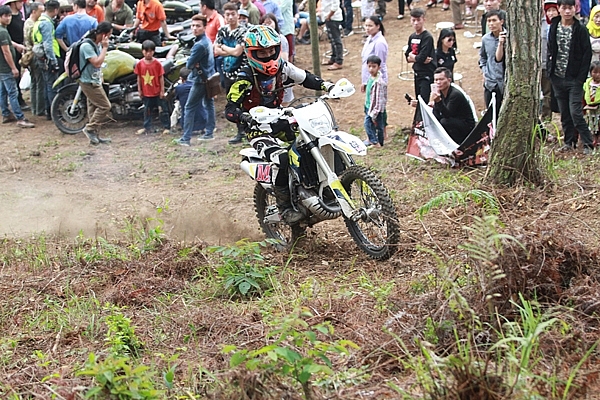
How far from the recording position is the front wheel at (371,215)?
6129 mm

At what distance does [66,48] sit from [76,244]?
657cm

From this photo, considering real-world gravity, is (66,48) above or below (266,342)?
above

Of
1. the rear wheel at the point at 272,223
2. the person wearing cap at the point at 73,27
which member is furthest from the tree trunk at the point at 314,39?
the rear wheel at the point at 272,223

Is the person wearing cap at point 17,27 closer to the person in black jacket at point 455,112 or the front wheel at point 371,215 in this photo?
the person in black jacket at point 455,112

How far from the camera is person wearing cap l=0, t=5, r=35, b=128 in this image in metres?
12.8

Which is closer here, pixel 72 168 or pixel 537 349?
pixel 537 349

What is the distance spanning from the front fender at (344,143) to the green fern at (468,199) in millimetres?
694

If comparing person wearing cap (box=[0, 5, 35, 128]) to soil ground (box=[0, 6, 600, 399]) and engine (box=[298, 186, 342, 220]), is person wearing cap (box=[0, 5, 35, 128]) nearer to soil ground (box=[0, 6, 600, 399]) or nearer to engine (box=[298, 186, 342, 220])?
soil ground (box=[0, 6, 600, 399])

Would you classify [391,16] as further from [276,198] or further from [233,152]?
[276,198]

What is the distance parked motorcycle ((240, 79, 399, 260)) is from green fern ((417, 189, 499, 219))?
349 millimetres

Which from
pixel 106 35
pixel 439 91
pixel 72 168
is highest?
pixel 106 35

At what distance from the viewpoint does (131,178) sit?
34.8ft

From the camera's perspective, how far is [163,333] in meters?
5.25

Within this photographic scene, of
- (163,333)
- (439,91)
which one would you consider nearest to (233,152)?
(439,91)
